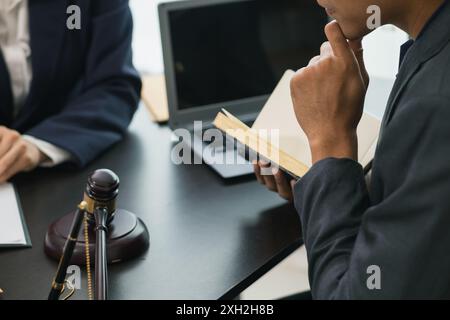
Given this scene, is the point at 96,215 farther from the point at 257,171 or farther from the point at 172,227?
the point at 257,171

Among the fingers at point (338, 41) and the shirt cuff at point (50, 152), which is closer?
the fingers at point (338, 41)

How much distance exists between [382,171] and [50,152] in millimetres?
722

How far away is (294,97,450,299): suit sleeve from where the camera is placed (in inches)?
28.8

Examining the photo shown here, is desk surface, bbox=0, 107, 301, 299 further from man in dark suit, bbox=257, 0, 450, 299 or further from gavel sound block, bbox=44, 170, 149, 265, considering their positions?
man in dark suit, bbox=257, 0, 450, 299

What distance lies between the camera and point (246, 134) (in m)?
1.11

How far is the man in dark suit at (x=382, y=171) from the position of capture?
737mm

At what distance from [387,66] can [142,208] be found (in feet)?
2.10

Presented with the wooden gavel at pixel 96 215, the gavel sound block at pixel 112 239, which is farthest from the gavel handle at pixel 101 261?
the gavel sound block at pixel 112 239

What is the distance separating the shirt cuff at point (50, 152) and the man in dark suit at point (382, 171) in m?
0.55

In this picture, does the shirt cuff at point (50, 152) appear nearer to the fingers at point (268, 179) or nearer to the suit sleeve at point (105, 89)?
the suit sleeve at point (105, 89)

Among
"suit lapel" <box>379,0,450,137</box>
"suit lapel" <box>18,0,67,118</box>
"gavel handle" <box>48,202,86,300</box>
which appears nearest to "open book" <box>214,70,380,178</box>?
"suit lapel" <box>379,0,450,137</box>

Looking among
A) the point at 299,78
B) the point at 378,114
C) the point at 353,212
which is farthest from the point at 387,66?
the point at 353,212

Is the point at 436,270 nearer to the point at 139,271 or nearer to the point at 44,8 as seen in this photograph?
the point at 139,271

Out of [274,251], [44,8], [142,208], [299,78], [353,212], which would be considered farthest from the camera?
[44,8]
